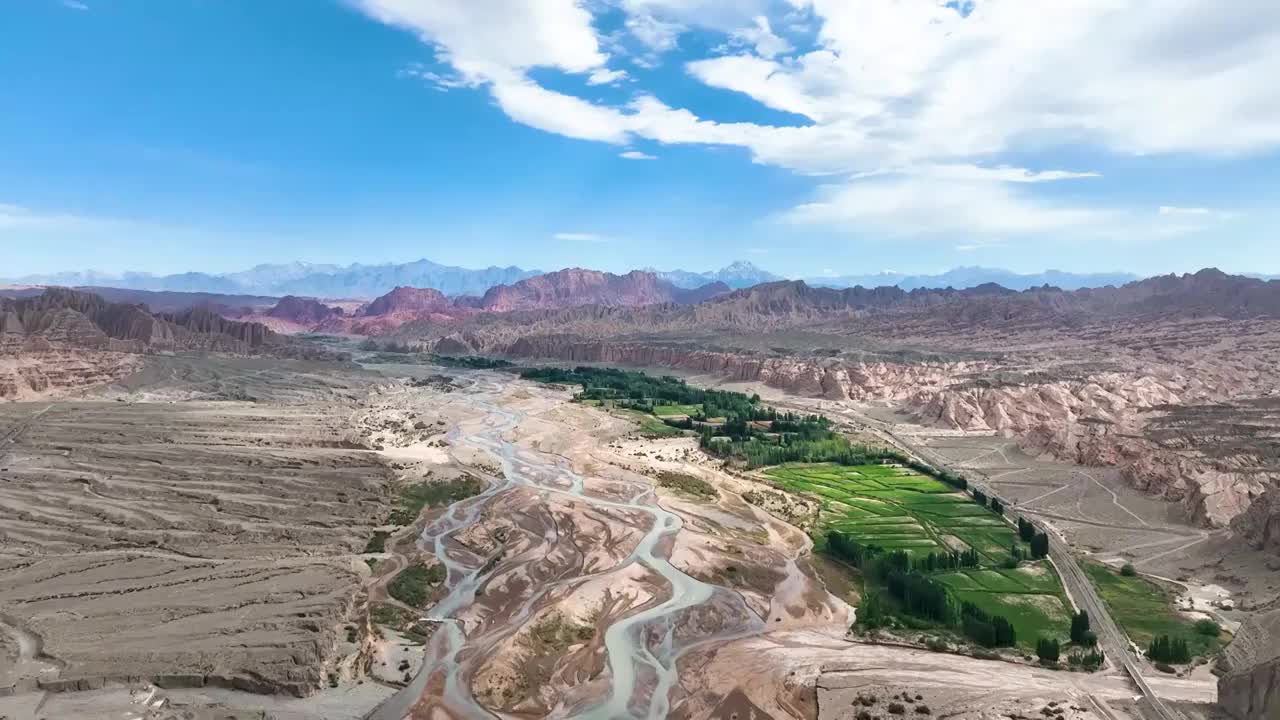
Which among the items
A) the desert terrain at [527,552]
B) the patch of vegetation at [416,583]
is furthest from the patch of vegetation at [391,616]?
the patch of vegetation at [416,583]

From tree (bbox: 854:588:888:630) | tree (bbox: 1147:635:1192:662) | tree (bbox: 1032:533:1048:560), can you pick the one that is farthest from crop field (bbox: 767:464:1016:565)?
tree (bbox: 1147:635:1192:662)

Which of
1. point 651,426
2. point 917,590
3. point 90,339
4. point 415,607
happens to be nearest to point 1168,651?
point 917,590

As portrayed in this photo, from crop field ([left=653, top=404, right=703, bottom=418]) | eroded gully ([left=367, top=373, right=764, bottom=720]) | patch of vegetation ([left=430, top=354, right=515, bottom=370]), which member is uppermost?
patch of vegetation ([left=430, top=354, right=515, bottom=370])

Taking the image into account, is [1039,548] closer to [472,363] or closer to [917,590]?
[917,590]

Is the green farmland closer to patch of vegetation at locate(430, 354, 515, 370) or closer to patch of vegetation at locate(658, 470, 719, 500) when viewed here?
patch of vegetation at locate(658, 470, 719, 500)

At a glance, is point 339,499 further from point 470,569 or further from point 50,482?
point 50,482

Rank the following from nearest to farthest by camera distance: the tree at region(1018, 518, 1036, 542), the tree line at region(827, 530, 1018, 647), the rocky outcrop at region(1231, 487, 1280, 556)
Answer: the tree line at region(827, 530, 1018, 647) → the rocky outcrop at region(1231, 487, 1280, 556) → the tree at region(1018, 518, 1036, 542)
